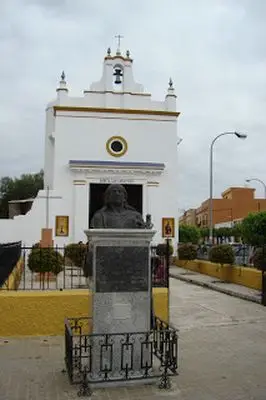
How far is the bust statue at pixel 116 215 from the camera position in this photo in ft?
19.1

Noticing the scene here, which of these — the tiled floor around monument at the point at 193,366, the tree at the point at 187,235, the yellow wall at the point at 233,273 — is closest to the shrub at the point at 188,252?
the yellow wall at the point at 233,273

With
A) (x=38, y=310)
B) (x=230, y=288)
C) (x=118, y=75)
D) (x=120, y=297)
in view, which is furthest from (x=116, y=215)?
(x=118, y=75)

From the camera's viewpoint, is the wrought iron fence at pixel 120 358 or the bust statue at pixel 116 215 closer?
the wrought iron fence at pixel 120 358

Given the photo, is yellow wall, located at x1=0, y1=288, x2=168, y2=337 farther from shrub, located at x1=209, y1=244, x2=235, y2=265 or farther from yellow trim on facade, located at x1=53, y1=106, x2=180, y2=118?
yellow trim on facade, located at x1=53, y1=106, x2=180, y2=118

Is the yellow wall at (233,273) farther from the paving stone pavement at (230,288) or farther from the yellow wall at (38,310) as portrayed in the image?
the yellow wall at (38,310)

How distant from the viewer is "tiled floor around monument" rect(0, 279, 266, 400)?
5.13m

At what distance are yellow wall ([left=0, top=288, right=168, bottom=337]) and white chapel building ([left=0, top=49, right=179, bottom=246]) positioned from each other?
19.1 m

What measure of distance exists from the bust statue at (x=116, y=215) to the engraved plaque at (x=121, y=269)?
1.30ft

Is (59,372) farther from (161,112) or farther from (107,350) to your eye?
(161,112)

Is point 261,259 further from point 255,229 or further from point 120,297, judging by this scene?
point 120,297

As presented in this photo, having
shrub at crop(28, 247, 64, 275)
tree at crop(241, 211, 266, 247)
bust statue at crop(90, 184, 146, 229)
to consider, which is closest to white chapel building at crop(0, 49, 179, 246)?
tree at crop(241, 211, 266, 247)

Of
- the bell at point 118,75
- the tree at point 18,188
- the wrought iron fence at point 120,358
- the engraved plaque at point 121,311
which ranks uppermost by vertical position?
the bell at point 118,75

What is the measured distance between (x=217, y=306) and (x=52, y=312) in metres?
5.08

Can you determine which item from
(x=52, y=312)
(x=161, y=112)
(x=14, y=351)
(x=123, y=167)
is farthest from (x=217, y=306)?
(x=161, y=112)
